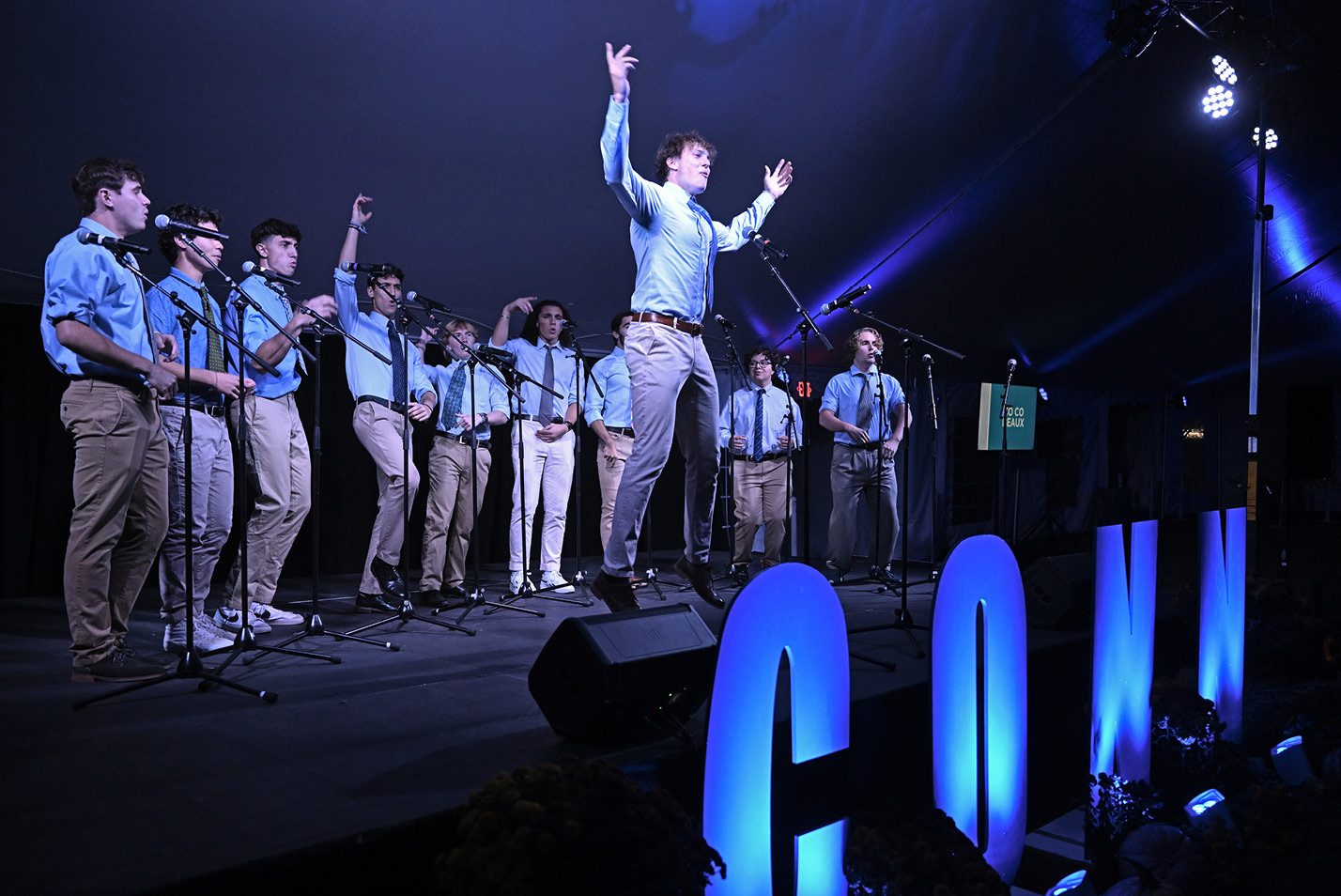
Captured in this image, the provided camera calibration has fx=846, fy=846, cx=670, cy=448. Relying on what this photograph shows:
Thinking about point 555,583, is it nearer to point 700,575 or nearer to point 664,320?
point 700,575

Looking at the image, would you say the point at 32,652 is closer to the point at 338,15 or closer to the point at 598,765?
the point at 338,15

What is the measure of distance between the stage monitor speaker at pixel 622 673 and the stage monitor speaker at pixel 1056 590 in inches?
82.6

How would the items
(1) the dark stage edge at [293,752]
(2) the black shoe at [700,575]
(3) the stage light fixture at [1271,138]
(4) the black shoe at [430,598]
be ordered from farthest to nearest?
(3) the stage light fixture at [1271,138] < (4) the black shoe at [430,598] < (2) the black shoe at [700,575] < (1) the dark stage edge at [293,752]

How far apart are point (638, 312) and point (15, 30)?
8.56 feet

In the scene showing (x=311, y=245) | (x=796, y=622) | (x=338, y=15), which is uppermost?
(x=338, y=15)

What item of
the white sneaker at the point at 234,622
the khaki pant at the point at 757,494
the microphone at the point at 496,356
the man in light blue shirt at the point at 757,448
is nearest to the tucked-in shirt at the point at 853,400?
the man in light blue shirt at the point at 757,448

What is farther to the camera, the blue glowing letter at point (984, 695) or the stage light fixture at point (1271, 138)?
the stage light fixture at point (1271, 138)

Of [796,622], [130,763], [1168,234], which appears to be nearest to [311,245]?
[130,763]

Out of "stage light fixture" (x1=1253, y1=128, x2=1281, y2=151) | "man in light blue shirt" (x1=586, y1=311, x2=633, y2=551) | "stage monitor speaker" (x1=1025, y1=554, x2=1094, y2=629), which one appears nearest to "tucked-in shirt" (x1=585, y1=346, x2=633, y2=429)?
"man in light blue shirt" (x1=586, y1=311, x2=633, y2=551)

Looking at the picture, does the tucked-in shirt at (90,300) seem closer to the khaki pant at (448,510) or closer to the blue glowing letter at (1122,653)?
the khaki pant at (448,510)

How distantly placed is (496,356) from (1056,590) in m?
2.88

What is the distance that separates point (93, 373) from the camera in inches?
112

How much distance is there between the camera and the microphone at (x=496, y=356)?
4332mm

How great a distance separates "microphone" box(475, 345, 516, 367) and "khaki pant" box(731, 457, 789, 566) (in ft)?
8.71
